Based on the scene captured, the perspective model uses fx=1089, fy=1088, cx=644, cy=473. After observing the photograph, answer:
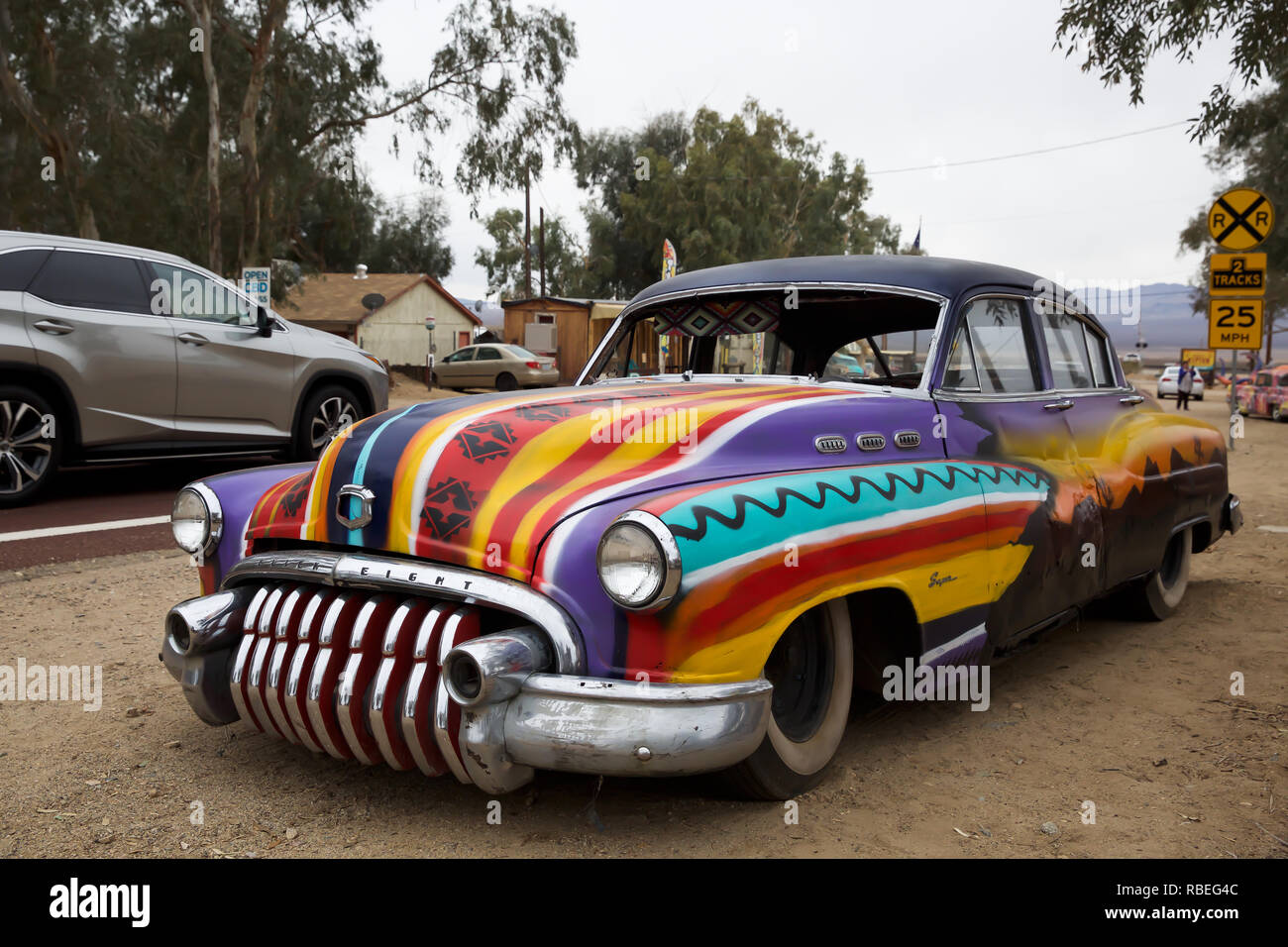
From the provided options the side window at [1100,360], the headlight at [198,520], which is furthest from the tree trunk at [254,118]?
the headlight at [198,520]

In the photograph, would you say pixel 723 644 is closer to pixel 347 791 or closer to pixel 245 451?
pixel 347 791

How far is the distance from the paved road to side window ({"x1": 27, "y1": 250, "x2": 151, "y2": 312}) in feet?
4.68

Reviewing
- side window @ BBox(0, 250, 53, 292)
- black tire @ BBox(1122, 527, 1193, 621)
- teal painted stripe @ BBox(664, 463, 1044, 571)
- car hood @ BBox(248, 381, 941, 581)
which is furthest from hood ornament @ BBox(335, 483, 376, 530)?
side window @ BBox(0, 250, 53, 292)

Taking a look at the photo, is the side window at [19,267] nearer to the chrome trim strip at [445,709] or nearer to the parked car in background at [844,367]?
the parked car in background at [844,367]

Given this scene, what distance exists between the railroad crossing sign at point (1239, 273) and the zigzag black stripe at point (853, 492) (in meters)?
8.17

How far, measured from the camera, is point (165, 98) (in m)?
23.9

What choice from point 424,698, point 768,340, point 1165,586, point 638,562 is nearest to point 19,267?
point 768,340

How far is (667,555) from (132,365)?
6528mm

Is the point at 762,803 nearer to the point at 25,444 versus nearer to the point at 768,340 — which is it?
the point at 768,340

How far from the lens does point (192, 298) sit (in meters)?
8.23

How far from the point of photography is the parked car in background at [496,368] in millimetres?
28469

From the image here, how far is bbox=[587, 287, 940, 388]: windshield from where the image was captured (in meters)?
4.29

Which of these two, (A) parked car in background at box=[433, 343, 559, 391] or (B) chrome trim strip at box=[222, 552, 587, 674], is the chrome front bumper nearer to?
(B) chrome trim strip at box=[222, 552, 587, 674]

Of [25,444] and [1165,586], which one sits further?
[25,444]
